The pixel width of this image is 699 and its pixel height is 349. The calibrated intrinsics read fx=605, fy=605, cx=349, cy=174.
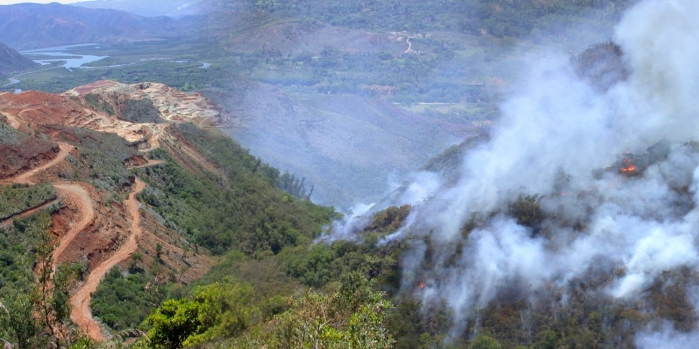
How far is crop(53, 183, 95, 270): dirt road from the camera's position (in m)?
39.2

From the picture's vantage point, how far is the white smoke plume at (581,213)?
29.7m

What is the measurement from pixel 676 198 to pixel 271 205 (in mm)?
36212

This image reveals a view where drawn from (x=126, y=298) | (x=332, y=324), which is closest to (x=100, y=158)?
(x=126, y=298)

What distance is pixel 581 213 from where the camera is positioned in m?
33.1

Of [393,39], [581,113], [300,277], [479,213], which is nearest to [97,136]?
[300,277]

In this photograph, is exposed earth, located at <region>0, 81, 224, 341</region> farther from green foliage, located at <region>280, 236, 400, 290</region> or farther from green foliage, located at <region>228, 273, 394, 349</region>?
green foliage, located at <region>228, 273, 394, 349</region>

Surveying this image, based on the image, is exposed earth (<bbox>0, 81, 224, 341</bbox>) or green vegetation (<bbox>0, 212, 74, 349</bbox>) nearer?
green vegetation (<bbox>0, 212, 74, 349</bbox>)

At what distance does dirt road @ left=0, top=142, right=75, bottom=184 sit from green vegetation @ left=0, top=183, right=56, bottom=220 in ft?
4.40

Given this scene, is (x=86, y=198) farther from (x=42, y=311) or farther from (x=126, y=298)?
(x=42, y=311)

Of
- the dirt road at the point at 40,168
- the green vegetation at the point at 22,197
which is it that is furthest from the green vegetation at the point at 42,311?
the dirt road at the point at 40,168

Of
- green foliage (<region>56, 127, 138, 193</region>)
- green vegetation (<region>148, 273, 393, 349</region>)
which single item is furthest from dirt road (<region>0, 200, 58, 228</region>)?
green vegetation (<region>148, 273, 393, 349</region>)

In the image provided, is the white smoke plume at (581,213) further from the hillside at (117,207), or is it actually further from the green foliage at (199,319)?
the hillside at (117,207)

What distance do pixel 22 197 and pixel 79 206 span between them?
371 cm

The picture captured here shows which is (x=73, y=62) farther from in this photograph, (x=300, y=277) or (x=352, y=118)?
(x=300, y=277)
